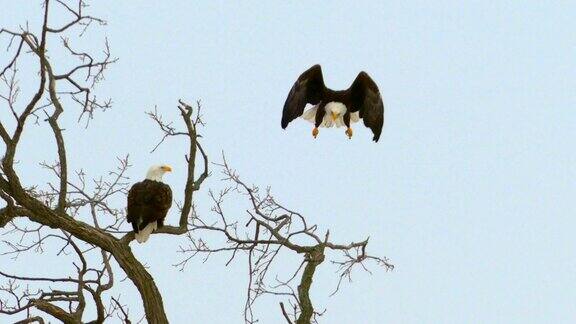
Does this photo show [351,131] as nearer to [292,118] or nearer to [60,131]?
[292,118]

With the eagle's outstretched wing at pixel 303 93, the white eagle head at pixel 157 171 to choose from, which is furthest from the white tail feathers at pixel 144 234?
the eagle's outstretched wing at pixel 303 93

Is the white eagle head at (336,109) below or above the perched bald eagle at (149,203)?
above

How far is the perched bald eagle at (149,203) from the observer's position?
6836 millimetres

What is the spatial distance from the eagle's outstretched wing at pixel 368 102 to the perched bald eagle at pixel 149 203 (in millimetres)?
2487

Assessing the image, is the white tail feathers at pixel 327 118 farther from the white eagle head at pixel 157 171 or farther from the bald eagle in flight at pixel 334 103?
the white eagle head at pixel 157 171

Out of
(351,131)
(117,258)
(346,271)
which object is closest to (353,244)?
(346,271)

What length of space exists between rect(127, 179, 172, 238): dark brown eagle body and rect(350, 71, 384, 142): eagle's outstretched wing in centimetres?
255

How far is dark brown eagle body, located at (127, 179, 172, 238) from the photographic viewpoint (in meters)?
6.93

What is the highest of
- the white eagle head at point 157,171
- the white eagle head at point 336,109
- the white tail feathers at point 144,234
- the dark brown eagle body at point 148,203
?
the white eagle head at point 336,109

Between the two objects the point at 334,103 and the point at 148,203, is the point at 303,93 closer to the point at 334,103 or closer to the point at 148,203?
the point at 334,103

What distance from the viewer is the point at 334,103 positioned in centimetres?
927

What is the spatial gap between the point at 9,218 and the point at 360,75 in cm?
466

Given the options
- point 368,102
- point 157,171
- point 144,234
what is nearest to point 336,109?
point 368,102

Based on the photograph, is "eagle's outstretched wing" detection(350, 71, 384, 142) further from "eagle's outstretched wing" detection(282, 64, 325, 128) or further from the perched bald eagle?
the perched bald eagle
